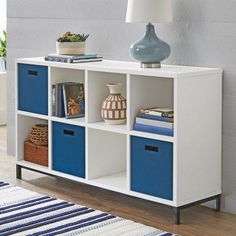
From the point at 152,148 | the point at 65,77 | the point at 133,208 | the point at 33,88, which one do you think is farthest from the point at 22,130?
the point at 152,148

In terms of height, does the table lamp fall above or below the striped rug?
above

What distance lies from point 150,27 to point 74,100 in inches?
26.2

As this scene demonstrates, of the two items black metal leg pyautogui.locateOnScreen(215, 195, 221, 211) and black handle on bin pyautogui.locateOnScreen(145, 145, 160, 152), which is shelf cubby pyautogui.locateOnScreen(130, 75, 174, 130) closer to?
black handle on bin pyautogui.locateOnScreen(145, 145, 160, 152)

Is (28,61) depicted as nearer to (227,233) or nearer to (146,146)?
(146,146)

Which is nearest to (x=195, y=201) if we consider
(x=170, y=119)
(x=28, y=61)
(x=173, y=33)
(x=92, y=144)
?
(x=170, y=119)

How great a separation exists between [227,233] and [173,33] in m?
1.13

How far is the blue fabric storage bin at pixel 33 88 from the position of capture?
3.95 metres

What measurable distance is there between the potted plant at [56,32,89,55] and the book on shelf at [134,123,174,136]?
714 mm

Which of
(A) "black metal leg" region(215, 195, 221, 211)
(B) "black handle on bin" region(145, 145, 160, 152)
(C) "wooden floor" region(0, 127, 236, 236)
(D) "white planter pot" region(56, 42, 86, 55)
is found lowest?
(C) "wooden floor" region(0, 127, 236, 236)

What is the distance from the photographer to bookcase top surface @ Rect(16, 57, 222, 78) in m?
3.25

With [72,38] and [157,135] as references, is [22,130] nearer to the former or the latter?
[72,38]

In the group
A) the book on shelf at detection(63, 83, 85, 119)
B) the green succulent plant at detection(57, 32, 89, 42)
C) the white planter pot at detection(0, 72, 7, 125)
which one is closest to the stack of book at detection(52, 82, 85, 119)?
the book on shelf at detection(63, 83, 85, 119)

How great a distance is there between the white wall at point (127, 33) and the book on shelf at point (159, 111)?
1.04 feet

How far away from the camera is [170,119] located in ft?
10.8
